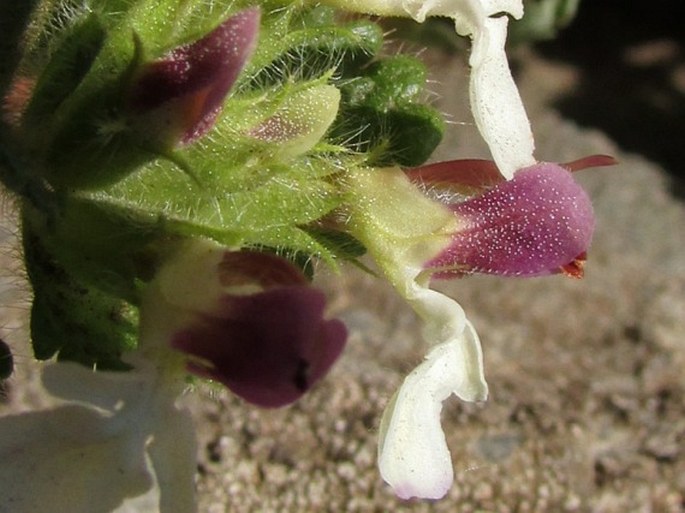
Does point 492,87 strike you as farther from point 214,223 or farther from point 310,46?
point 214,223

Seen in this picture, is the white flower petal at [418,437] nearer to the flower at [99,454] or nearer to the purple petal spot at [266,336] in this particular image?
the purple petal spot at [266,336]

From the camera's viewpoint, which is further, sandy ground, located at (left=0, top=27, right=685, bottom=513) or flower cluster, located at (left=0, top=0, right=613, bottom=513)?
sandy ground, located at (left=0, top=27, right=685, bottom=513)

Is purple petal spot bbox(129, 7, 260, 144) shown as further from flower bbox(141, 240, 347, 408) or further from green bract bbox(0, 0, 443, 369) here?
flower bbox(141, 240, 347, 408)

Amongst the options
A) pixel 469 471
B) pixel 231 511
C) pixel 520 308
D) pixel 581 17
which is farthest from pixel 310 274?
pixel 581 17

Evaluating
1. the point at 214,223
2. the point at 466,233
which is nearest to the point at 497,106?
the point at 466,233

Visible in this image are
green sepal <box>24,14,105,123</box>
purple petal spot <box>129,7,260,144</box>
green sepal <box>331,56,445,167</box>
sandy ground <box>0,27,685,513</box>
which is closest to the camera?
purple petal spot <box>129,7,260,144</box>

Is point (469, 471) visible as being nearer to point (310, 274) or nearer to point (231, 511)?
point (231, 511)

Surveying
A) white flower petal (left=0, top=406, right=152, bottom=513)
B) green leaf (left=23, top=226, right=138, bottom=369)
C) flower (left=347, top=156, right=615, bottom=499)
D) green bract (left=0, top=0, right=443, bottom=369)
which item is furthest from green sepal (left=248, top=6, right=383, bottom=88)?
white flower petal (left=0, top=406, right=152, bottom=513)
